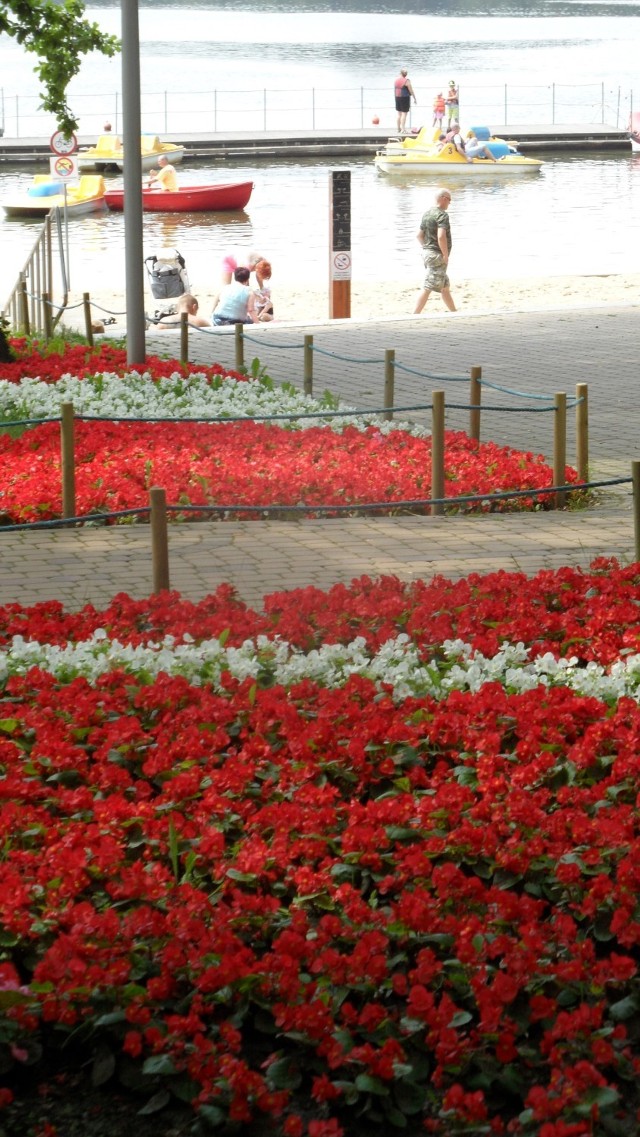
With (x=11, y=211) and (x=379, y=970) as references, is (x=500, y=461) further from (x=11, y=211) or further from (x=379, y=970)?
(x=11, y=211)

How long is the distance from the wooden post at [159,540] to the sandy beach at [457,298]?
43.0 feet

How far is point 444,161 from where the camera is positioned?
52.1 meters

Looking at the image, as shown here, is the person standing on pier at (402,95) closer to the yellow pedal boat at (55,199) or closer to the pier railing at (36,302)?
the yellow pedal boat at (55,199)

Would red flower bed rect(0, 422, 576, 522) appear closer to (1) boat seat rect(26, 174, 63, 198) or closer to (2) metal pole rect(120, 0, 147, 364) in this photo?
(2) metal pole rect(120, 0, 147, 364)

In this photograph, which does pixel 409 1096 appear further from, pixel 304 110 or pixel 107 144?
pixel 304 110

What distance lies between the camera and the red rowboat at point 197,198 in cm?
4028

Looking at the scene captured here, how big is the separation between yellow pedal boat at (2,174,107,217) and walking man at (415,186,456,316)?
Result: 19133 mm

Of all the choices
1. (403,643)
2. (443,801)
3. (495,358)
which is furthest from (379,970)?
(495,358)

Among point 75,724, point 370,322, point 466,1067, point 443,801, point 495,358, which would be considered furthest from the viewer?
point 370,322

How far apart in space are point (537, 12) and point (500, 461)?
175 metres

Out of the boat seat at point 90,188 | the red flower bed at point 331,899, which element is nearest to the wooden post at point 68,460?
the red flower bed at point 331,899

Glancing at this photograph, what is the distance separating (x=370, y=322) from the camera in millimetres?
20250

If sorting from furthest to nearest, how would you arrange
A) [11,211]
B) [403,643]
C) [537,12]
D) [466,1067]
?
1. [537,12]
2. [11,211]
3. [403,643]
4. [466,1067]

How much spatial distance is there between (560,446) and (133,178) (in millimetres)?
5159
